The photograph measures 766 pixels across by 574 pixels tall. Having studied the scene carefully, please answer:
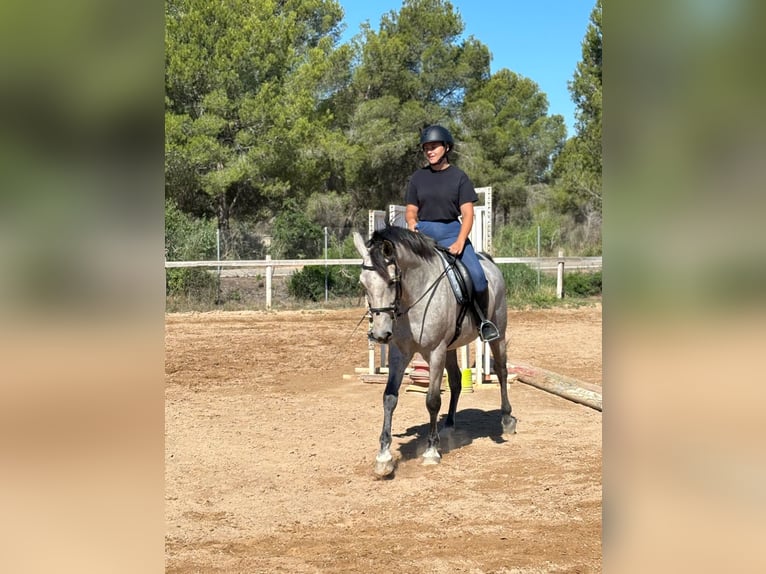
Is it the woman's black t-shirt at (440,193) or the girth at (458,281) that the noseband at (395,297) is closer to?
the girth at (458,281)

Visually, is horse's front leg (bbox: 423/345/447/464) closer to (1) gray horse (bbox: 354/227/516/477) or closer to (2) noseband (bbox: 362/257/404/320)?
(1) gray horse (bbox: 354/227/516/477)

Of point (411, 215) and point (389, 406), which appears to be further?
point (411, 215)

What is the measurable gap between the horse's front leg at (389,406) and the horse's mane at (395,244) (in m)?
0.90

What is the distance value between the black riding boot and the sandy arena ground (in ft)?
3.66

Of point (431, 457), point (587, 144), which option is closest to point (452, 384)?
point (431, 457)

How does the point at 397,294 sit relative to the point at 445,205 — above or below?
below

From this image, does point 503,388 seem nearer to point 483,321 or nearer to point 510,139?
point 483,321

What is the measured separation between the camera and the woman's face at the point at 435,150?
605 cm

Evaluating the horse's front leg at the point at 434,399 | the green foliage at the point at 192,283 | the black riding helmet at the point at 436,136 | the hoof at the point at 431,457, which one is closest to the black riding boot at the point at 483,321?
the horse's front leg at the point at 434,399

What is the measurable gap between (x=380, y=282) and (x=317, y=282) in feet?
51.6

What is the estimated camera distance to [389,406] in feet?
18.7
